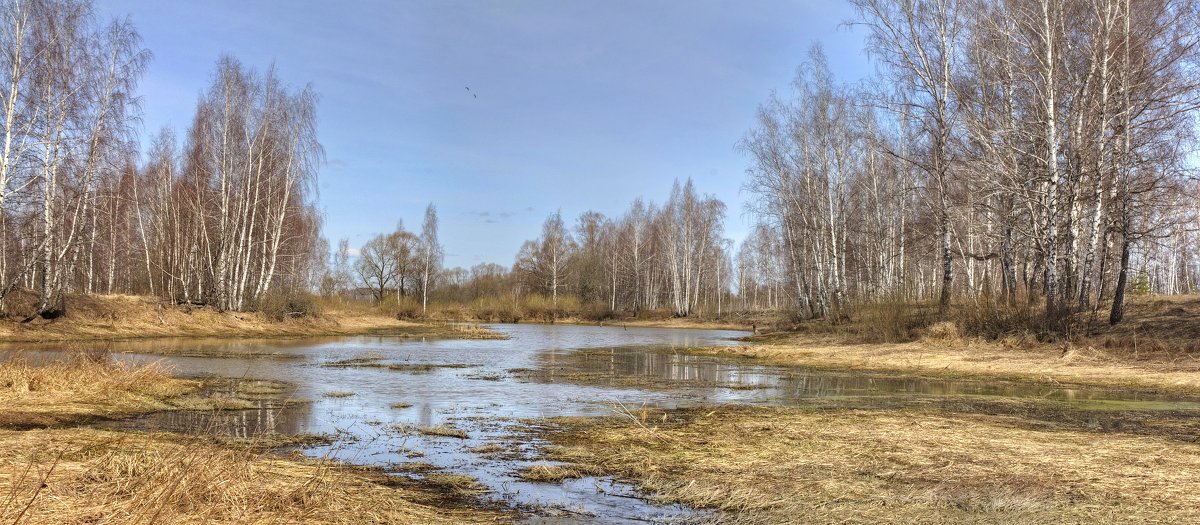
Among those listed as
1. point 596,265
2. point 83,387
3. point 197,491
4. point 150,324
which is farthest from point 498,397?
point 596,265

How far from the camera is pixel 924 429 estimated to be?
25.8 feet

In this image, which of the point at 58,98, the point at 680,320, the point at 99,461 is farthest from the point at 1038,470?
the point at 680,320

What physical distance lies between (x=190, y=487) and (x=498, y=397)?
298 inches

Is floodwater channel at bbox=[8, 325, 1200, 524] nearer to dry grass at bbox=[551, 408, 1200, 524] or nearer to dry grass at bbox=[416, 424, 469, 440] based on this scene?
dry grass at bbox=[416, 424, 469, 440]

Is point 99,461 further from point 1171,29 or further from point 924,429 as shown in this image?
point 1171,29

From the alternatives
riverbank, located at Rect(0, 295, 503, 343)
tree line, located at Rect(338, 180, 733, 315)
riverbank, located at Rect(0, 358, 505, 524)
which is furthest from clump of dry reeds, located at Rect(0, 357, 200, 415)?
tree line, located at Rect(338, 180, 733, 315)

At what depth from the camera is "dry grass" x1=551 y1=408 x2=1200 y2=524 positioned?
184 inches

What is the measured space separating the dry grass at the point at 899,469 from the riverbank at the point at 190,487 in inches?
70.7

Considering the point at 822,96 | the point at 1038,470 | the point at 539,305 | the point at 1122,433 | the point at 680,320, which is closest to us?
the point at 1038,470

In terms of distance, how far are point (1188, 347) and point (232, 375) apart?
18965 millimetres

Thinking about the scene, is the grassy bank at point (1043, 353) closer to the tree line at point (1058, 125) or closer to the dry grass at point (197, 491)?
the tree line at point (1058, 125)

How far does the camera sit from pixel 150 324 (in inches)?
991

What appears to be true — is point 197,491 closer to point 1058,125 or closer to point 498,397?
point 498,397

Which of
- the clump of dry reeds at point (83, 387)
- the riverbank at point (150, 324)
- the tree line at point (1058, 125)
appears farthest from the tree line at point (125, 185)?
the tree line at point (1058, 125)
